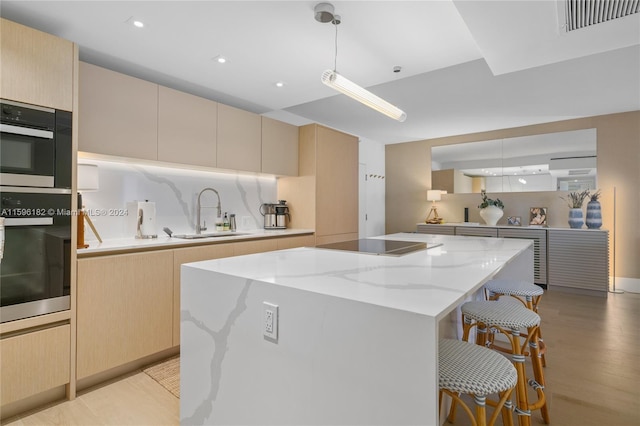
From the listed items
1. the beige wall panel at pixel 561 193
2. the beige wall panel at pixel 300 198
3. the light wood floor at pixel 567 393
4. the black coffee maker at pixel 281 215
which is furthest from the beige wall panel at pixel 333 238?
the beige wall panel at pixel 561 193

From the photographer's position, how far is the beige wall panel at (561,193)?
4.55m

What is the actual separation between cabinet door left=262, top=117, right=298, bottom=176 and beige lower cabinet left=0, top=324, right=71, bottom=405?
7.54 ft

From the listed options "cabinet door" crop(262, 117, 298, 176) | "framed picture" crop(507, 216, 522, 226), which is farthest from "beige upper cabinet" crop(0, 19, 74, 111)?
"framed picture" crop(507, 216, 522, 226)

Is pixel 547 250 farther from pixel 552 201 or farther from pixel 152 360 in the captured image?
pixel 152 360

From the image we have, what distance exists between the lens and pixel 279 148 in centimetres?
383

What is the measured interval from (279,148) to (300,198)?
65cm

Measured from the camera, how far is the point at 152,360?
2504mm

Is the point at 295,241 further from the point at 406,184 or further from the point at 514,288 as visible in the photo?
the point at 406,184

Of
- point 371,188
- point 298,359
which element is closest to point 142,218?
point 298,359

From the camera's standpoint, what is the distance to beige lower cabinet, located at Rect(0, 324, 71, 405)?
178 cm

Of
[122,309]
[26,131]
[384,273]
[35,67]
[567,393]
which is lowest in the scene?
[567,393]

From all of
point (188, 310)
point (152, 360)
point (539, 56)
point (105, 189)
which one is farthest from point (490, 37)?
point (152, 360)

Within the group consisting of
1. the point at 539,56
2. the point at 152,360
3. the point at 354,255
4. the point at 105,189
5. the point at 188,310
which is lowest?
the point at 152,360

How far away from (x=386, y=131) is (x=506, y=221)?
2.49 meters
